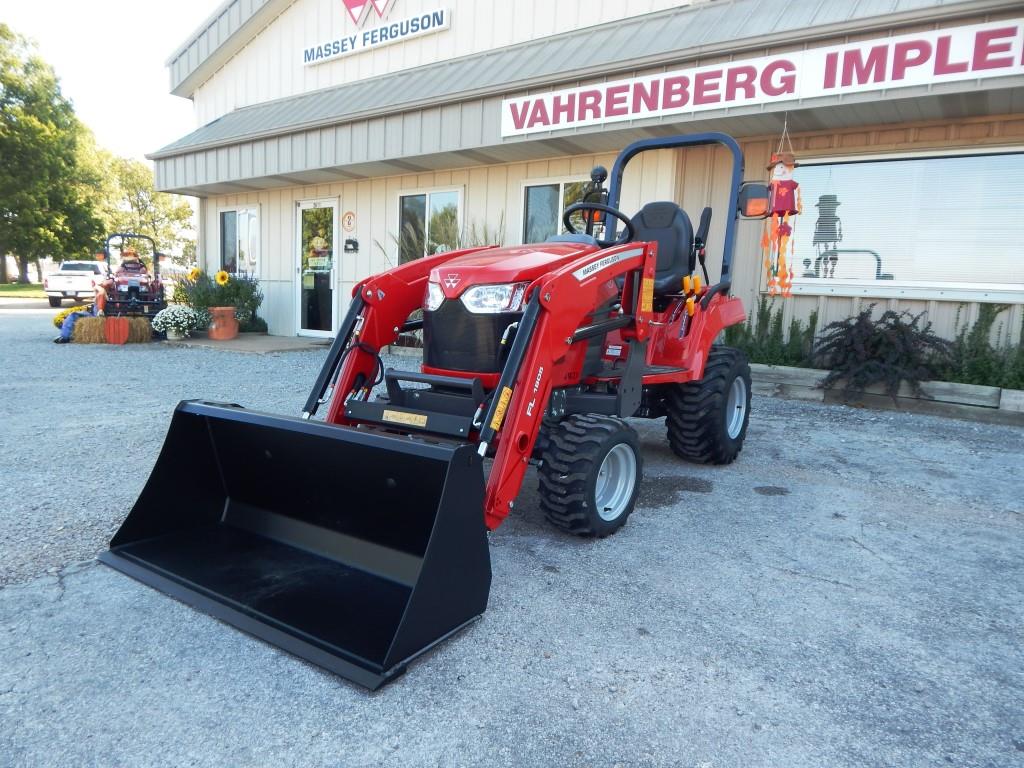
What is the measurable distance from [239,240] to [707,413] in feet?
37.0

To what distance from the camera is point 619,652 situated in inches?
91.6

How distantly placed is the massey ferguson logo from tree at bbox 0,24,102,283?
27.7 metres

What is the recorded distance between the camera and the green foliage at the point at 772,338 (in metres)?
7.42

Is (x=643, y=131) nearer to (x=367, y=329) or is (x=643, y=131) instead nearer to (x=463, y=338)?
(x=367, y=329)

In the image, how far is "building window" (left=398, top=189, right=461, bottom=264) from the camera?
9.76m

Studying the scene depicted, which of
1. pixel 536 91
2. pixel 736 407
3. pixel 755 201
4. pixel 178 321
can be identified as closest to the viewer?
pixel 755 201

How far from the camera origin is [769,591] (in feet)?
9.29

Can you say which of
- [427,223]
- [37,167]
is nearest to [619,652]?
[427,223]

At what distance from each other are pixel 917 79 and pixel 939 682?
4.96 meters

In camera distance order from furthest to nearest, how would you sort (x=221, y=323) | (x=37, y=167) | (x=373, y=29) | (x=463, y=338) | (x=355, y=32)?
(x=37, y=167), (x=221, y=323), (x=355, y=32), (x=373, y=29), (x=463, y=338)

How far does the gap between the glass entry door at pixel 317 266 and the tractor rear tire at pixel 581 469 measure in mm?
9072

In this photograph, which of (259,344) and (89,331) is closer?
(259,344)

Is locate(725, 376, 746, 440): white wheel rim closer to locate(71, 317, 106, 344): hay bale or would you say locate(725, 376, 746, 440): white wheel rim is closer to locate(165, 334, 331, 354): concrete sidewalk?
locate(165, 334, 331, 354): concrete sidewalk

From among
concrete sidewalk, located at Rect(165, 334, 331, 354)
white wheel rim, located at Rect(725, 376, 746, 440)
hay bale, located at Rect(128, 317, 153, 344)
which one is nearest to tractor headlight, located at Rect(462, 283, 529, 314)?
white wheel rim, located at Rect(725, 376, 746, 440)
